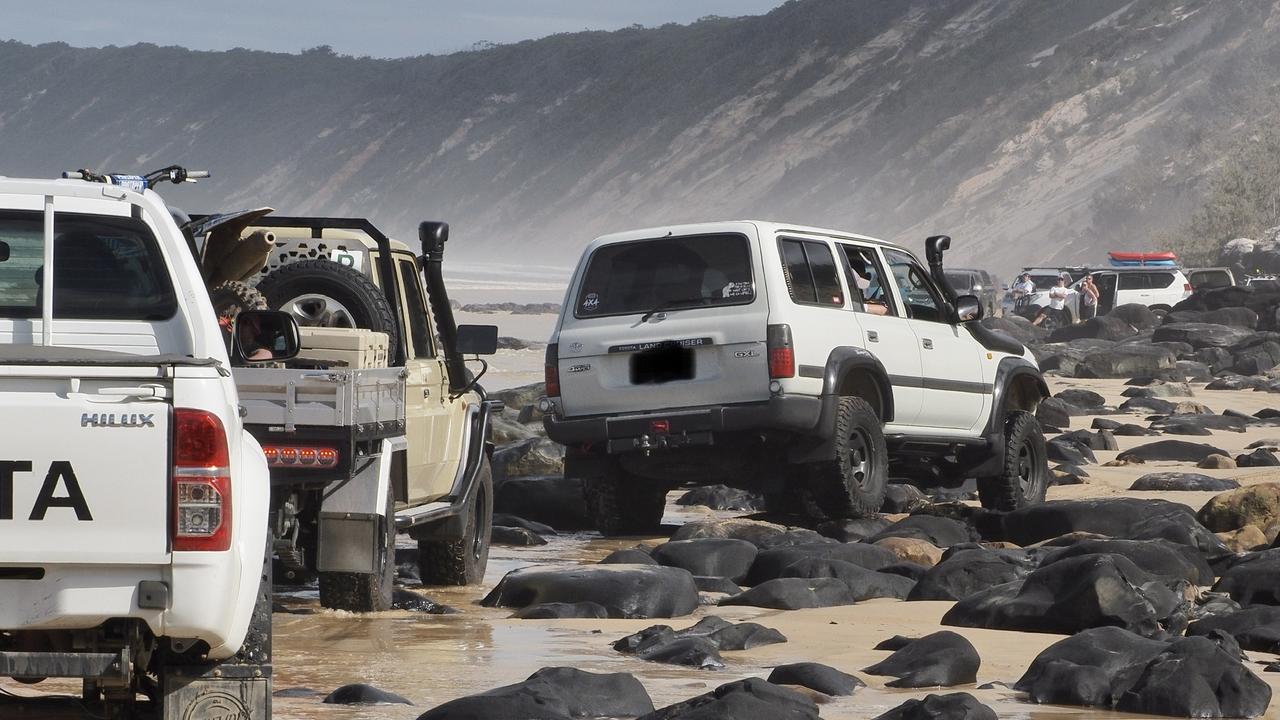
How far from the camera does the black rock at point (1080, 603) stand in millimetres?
8523

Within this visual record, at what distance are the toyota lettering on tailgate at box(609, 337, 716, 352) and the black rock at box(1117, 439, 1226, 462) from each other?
268 inches

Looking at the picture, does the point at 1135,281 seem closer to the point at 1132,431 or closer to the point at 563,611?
the point at 1132,431

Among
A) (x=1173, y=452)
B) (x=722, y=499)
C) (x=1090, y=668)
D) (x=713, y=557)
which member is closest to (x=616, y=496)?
(x=713, y=557)

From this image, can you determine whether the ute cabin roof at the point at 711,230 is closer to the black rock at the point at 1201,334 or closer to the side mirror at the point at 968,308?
the side mirror at the point at 968,308

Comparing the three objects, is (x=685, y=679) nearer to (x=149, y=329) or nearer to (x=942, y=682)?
(x=942, y=682)

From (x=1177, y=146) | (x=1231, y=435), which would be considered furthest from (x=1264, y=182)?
(x=1231, y=435)

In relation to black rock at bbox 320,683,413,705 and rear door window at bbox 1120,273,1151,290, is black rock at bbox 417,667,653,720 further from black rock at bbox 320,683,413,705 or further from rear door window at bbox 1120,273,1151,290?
rear door window at bbox 1120,273,1151,290

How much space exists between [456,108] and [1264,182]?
10954 cm

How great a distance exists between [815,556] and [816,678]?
3511mm

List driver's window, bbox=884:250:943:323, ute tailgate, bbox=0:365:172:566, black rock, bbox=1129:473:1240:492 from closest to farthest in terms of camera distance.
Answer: ute tailgate, bbox=0:365:172:566 < driver's window, bbox=884:250:943:323 < black rock, bbox=1129:473:1240:492

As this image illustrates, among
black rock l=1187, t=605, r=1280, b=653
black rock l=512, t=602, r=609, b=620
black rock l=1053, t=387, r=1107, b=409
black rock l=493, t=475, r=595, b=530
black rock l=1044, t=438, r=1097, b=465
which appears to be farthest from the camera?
black rock l=1053, t=387, r=1107, b=409

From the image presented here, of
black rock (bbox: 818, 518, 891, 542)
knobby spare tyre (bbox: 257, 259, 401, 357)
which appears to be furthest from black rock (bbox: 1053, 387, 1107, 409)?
knobby spare tyre (bbox: 257, 259, 401, 357)

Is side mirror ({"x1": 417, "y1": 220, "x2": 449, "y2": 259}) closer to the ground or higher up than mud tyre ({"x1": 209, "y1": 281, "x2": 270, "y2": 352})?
higher up

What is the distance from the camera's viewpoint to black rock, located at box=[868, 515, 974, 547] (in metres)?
12.4
